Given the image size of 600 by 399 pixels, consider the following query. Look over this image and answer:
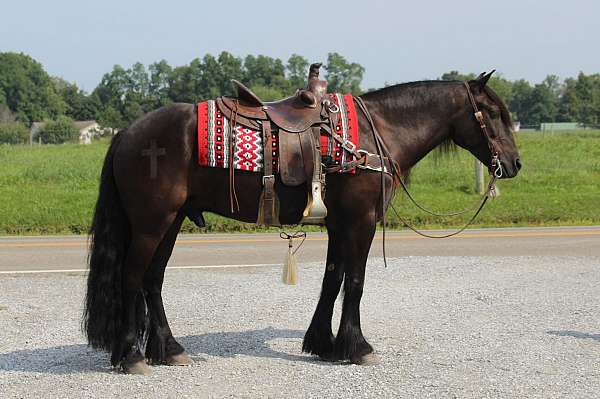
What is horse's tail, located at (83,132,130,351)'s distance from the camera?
628 centimetres

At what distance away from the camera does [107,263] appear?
6.27m

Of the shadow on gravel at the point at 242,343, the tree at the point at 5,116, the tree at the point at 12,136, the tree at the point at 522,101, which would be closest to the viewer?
the shadow on gravel at the point at 242,343

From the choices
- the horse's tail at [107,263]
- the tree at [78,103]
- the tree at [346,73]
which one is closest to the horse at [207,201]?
the horse's tail at [107,263]

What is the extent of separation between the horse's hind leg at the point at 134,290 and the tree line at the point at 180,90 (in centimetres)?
5051

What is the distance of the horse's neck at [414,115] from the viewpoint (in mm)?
6652

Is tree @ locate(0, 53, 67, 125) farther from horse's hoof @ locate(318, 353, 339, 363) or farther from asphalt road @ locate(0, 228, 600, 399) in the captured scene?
horse's hoof @ locate(318, 353, 339, 363)

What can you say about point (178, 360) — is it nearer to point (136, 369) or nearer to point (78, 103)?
point (136, 369)

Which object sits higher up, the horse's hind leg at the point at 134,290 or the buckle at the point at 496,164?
the buckle at the point at 496,164

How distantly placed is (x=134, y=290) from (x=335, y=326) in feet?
7.48

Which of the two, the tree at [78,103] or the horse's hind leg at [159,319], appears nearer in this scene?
the horse's hind leg at [159,319]

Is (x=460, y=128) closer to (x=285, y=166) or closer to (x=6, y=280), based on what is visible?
(x=285, y=166)

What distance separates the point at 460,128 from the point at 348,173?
1.11m

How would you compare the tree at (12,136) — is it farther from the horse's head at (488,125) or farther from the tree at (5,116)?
the horse's head at (488,125)

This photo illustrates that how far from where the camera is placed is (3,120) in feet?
339
